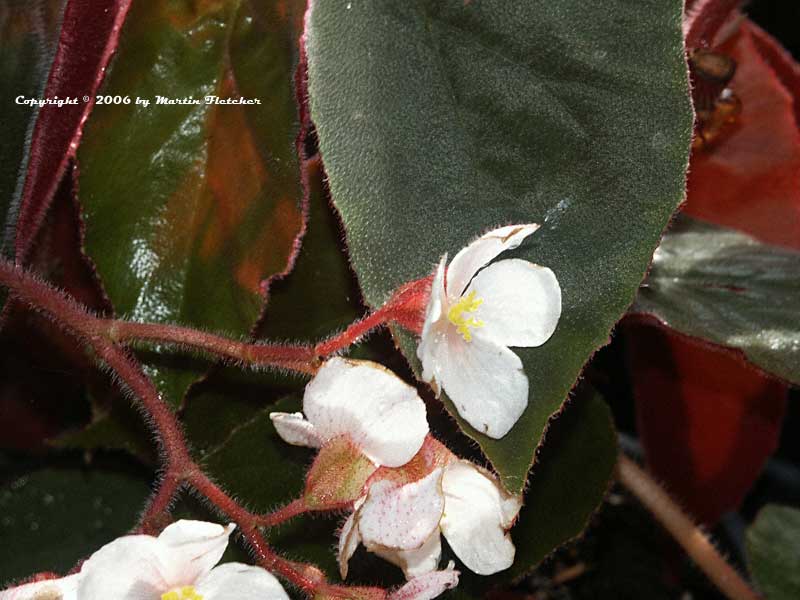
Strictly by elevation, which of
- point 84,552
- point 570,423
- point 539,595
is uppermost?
point 570,423

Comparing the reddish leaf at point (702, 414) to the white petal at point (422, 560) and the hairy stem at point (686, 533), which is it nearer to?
the hairy stem at point (686, 533)

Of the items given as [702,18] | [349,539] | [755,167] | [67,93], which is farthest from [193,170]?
[755,167]

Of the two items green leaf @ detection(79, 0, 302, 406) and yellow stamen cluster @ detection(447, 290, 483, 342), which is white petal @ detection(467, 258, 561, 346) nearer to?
yellow stamen cluster @ detection(447, 290, 483, 342)

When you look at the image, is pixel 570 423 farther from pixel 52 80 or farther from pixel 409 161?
pixel 52 80

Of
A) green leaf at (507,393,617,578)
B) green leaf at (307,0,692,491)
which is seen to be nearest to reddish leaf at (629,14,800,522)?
green leaf at (507,393,617,578)

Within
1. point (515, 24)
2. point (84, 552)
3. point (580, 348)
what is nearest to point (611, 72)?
A: point (515, 24)

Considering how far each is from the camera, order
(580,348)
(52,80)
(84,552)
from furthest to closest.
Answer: (84,552)
(52,80)
(580,348)
